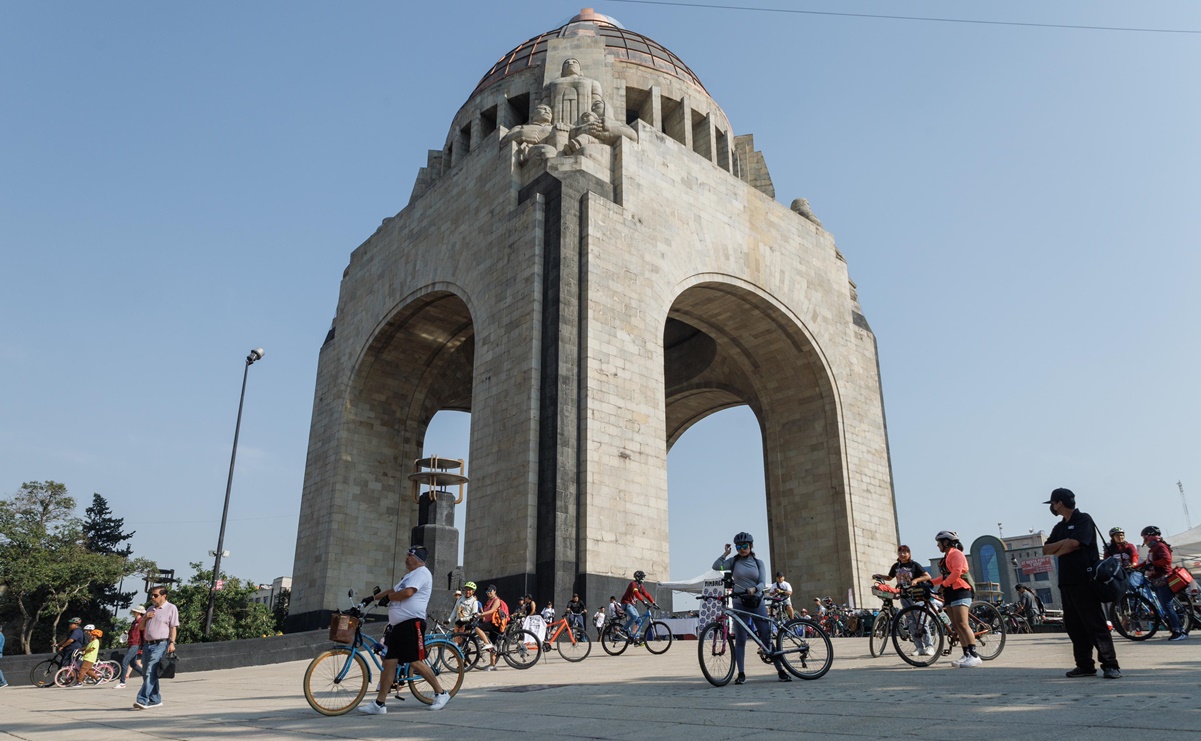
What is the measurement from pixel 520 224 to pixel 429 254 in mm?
5067

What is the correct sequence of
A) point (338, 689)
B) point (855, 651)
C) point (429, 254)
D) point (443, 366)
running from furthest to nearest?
point (443, 366) → point (429, 254) → point (855, 651) → point (338, 689)

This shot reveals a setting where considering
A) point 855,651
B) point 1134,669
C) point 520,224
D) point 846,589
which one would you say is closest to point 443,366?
point 520,224

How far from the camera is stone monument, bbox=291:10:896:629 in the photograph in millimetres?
18203

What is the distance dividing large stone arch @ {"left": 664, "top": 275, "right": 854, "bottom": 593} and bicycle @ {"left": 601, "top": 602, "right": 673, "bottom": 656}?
11367mm

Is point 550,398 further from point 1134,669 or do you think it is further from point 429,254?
point 1134,669

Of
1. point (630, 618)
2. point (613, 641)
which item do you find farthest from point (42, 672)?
point (630, 618)

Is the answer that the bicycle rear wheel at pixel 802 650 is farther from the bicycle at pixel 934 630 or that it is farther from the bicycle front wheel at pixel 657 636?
the bicycle front wheel at pixel 657 636

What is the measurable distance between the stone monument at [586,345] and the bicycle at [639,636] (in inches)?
141

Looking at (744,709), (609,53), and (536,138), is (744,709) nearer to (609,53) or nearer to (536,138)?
(536,138)

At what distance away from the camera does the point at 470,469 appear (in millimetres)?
19688

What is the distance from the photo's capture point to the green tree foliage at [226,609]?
1599 inches

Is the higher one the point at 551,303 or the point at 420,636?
the point at 551,303

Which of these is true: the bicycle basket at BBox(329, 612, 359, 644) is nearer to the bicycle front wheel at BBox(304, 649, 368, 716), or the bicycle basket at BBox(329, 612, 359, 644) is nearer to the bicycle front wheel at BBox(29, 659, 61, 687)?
the bicycle front wheel at BBox(304, 649, 368, 716)

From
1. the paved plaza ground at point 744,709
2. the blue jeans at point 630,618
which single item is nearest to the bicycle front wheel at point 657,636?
the blue jeans at point 630,618
